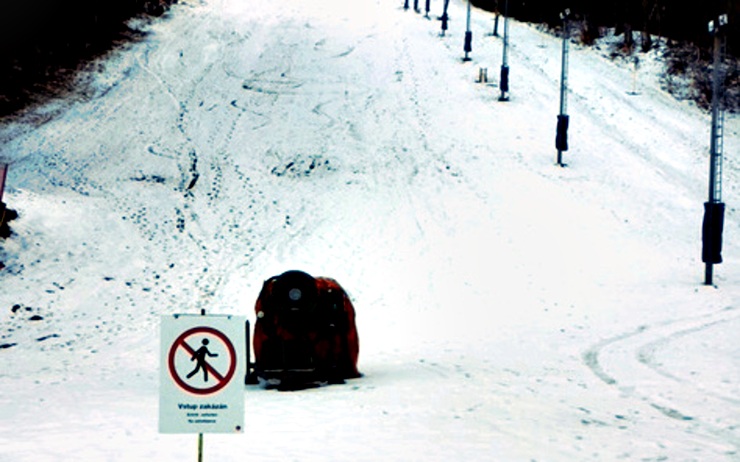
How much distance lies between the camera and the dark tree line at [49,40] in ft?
123

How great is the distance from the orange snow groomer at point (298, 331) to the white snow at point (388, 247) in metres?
0.53

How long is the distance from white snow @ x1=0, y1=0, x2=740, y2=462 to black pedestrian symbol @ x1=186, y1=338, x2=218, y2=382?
6.65ft

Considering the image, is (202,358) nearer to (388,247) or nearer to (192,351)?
(192,351)

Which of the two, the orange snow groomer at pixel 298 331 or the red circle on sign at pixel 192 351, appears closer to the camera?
the red circle on sign at pixel 192 351

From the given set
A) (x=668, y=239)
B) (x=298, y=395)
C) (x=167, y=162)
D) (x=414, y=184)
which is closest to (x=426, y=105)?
(x=414, y=184)

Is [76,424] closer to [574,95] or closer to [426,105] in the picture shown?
[426,105]

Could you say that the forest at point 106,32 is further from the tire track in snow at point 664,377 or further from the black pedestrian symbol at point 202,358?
the black pedestrian symbol at point 202,358

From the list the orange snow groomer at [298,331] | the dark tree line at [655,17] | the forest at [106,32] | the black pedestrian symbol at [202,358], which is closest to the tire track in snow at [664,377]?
the orange snow groomer at [298,331]

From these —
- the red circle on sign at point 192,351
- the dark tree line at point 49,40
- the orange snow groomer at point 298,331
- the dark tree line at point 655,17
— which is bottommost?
the orange snow groomer at point 298,331

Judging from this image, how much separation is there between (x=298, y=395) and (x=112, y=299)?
9.18 m

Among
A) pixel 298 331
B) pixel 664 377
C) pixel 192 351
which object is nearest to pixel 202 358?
pixel 192 351

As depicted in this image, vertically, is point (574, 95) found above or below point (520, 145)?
above

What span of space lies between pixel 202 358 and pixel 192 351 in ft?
0.27

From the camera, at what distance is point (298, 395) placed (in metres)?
10.4
